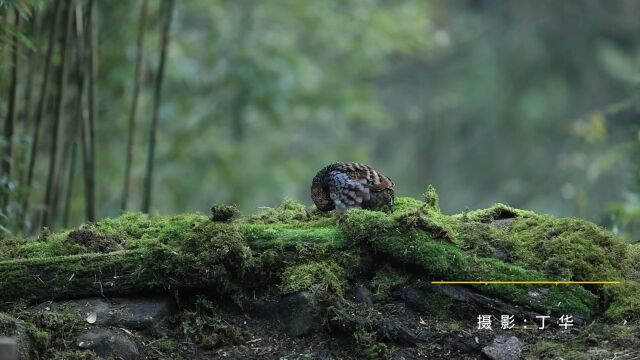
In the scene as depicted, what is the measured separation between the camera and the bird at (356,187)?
399 cm

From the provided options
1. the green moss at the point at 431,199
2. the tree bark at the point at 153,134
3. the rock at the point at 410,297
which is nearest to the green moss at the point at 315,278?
the rock at the point at 410,297

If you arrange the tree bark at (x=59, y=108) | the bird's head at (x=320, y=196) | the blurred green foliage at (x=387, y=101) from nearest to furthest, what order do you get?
1. the bird's head at (x=320, y=196)
2. the tree bark at (x=59, y=108)
3. the blurred green foliage at (x=387, y=101)

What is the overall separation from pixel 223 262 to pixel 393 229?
0.75 meters

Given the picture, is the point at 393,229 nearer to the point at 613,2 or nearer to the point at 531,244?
the point at 531,244

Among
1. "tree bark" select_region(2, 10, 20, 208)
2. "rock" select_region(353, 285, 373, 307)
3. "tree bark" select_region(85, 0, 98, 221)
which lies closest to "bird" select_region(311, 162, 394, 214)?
"rock" select_region(353, 285, 373, 307)

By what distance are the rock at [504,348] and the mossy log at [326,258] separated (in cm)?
21

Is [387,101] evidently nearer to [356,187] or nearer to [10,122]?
[10,122]

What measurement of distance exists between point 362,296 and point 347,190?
0.65 metres

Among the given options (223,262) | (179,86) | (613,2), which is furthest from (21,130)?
(613,2)

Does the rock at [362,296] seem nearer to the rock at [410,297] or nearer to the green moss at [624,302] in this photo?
the rock at [410,297]

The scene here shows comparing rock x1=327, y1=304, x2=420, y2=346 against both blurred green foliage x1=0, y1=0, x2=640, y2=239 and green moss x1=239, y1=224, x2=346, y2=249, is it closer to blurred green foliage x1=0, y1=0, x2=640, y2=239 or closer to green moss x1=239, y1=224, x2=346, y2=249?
green moss x1=239, y1=224, x2=346, y2=249

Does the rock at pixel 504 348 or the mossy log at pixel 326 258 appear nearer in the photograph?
the rock at pixel 504 348

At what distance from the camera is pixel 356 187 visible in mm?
3988

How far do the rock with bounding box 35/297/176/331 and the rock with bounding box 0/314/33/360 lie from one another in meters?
0.16
